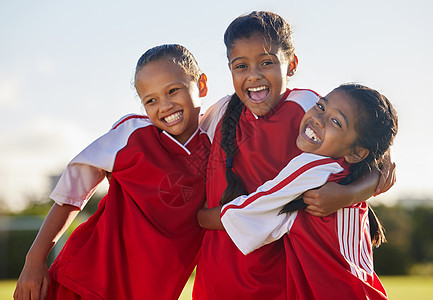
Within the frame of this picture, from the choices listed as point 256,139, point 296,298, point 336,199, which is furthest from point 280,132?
point 296,298

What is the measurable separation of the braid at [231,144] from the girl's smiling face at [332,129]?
298 mm

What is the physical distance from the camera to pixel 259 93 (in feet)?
7.21

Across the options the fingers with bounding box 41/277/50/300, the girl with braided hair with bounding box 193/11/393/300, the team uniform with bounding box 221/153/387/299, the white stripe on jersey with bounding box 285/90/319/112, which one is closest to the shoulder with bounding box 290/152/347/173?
the team uniform with bounding box 221/153/387/299

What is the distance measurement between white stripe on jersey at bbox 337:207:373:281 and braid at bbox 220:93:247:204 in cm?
40

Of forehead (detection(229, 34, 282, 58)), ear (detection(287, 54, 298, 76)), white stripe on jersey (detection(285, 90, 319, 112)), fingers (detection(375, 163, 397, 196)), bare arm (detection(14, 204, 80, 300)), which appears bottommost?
bare arm (detection(14, 204, 80, 300))

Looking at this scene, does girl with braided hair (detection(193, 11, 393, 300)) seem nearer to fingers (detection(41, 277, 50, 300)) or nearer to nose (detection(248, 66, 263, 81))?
nose (detection(248, 66, 263, 81))

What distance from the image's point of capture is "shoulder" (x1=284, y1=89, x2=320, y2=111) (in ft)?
7.22

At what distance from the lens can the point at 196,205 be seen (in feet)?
7.86

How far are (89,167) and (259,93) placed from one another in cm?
80

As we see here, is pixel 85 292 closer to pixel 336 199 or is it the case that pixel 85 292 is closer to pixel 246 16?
pixel 336 199

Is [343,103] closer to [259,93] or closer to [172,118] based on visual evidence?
[259,93]

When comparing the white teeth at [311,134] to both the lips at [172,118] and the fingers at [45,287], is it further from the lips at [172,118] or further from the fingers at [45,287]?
the fingers at [45,287]

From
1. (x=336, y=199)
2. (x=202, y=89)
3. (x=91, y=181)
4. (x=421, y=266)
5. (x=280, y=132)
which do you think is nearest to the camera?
(x=336, y=199)

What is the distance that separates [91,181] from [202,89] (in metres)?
0.67
